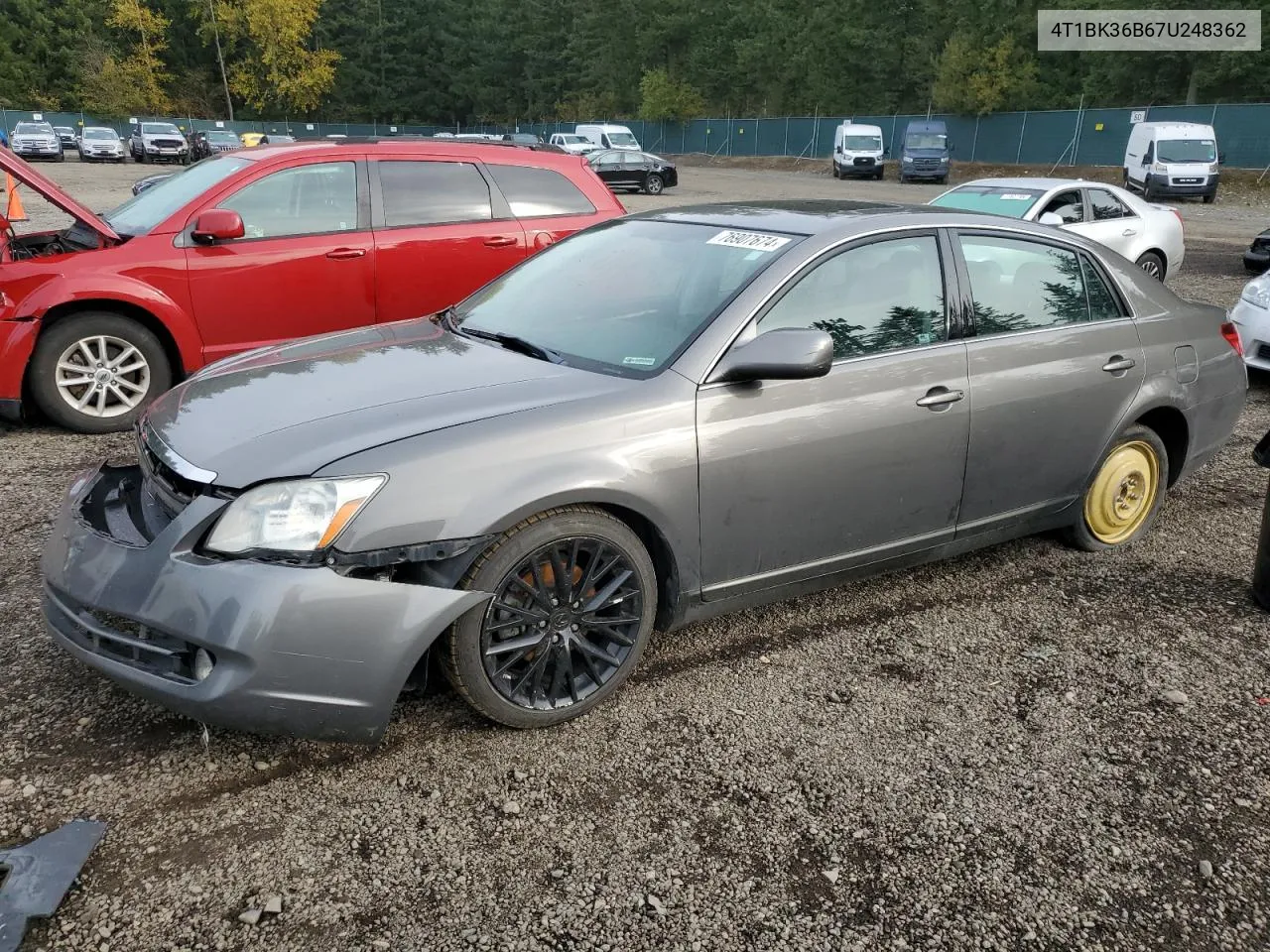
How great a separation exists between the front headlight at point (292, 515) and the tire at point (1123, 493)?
3.16 meters

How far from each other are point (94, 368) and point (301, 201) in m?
1.60

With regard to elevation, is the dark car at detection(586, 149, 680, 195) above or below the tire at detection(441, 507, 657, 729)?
below

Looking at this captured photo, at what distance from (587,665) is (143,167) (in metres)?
45.4

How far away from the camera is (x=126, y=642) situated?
2.67 metres

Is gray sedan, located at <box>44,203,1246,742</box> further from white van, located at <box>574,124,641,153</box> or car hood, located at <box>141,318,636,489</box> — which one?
white van, located at <box>574,124,641,153</box>

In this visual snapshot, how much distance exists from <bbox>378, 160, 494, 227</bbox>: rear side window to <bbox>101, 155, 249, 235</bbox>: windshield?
91 centimetres

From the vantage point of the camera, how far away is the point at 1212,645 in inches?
148

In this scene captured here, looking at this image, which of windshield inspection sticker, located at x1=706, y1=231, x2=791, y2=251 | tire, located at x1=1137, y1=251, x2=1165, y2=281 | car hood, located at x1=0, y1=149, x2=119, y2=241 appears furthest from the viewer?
tire, located at x1=1137, y1=251, x2=1165, y2=281

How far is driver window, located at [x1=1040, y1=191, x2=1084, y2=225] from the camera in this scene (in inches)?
422

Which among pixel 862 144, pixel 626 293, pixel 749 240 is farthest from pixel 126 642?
pixel 862 144

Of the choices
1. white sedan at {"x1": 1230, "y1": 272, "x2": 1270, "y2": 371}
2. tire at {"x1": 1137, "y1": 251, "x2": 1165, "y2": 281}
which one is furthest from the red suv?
tire at {"x1": 1137, "y1": 251, "x2": 1165, "y2": 281}

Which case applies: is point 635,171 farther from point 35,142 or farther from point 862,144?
point 35,142

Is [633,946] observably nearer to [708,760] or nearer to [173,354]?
[708,760]

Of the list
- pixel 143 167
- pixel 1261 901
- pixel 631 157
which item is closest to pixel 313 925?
pixel 1261 901
